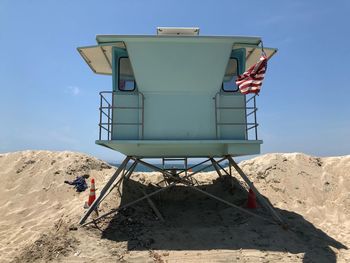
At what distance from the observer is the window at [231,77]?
39.2 ft

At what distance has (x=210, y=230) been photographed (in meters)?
10.9

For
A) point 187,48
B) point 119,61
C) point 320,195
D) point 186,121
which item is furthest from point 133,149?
point 320,195

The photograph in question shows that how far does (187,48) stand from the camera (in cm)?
1133

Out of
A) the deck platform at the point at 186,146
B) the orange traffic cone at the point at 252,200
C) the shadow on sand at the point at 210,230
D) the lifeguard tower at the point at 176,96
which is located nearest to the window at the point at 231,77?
the lifeguard tower at the point at 176,96

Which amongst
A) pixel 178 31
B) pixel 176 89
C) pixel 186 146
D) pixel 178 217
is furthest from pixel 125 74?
pixel 178 217

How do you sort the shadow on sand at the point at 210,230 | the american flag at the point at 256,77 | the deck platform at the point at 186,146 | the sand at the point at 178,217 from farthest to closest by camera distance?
the deck platform at the point at 186,146
the american flag at the point at 256,77
the shadow on sand at the point at 210,230
the sand at the point at 178,217

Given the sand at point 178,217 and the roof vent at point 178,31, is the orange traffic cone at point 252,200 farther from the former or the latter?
the roof vent at point 178,31

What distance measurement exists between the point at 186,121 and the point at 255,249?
14.2 feet

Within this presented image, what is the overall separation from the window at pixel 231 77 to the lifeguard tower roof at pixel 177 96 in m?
0.21

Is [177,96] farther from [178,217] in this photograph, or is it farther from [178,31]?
[178,217]

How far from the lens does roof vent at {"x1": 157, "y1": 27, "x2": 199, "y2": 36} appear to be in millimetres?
11984

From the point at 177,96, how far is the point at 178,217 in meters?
4.30

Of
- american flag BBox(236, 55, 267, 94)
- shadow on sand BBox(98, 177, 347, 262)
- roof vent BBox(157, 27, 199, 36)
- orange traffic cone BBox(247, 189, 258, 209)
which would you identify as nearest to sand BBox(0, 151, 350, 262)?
shadow on sand BBox(98, 177, 347, 262)

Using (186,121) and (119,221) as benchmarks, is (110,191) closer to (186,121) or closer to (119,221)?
(119,221)
